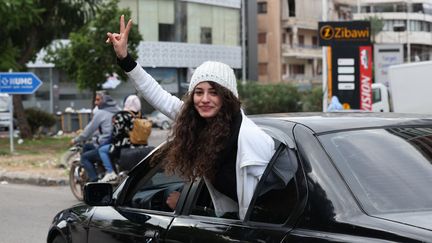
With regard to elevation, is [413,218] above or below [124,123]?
above

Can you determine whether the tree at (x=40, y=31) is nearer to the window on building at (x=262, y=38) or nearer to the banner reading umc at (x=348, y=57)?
the banner reading umc at (x=348, y=57)

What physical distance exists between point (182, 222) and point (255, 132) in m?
0.69

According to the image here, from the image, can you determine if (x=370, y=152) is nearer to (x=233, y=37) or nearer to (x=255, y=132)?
(x=255, y=132)

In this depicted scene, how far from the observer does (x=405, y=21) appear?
79000 mm

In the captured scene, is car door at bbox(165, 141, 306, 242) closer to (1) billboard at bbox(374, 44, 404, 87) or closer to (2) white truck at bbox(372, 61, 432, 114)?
(2) white truck at bbox(372, 61, 432, 114)

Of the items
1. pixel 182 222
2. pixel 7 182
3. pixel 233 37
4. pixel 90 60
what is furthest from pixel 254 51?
pixel 182 222

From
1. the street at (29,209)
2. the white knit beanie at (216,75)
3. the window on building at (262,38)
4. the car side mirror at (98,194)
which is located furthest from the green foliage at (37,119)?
the window on building at (262,38)

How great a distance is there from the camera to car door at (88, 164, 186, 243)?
13.8ft

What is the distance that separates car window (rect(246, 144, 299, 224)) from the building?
147 feet

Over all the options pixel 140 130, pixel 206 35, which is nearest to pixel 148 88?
pixel 140 130

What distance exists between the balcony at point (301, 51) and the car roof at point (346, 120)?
2488 inches

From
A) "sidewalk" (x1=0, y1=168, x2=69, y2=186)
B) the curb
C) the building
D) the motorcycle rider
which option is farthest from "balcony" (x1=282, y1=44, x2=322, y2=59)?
the motorcycle rider

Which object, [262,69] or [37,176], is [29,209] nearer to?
[37,176]

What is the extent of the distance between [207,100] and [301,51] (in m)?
65.2
